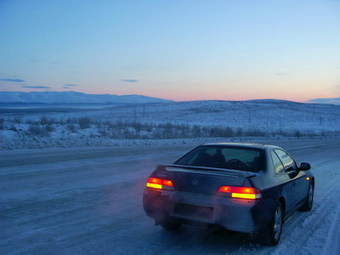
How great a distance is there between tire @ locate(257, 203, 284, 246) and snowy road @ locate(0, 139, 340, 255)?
10cm

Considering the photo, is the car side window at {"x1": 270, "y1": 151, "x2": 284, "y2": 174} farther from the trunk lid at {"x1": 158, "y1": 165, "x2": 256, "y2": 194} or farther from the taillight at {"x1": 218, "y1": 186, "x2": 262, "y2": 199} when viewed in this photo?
the taillight at {"x1": 218, "y1": 186, "x2": 262, "y2": 199}

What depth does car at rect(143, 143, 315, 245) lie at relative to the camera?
454cm

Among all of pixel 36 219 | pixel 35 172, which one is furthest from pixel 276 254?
pixel 35 172

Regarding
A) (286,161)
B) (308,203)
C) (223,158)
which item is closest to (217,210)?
(223,158)

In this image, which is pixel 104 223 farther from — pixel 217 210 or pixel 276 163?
pixel 276 163

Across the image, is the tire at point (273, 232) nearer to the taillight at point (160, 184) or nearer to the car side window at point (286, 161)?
the car side window at point (286, 161)

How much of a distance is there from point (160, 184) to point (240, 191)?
3.70ft

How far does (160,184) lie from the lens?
16.6ft

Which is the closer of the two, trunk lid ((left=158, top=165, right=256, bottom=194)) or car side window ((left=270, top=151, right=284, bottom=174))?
trunk lid ((left=158, top=165, right=256, bottom=194))

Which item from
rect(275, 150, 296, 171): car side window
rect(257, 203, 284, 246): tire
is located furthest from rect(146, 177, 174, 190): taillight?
rect(275, 150, 296, 171): car side window

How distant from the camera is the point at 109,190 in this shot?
8.43 meters

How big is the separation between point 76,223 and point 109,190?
8.73 ft

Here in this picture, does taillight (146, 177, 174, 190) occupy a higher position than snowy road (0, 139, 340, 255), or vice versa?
Result: taillight (146, 177, 174, 190)

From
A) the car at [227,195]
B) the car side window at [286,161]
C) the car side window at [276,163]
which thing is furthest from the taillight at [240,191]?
the car side window at [286,161]
